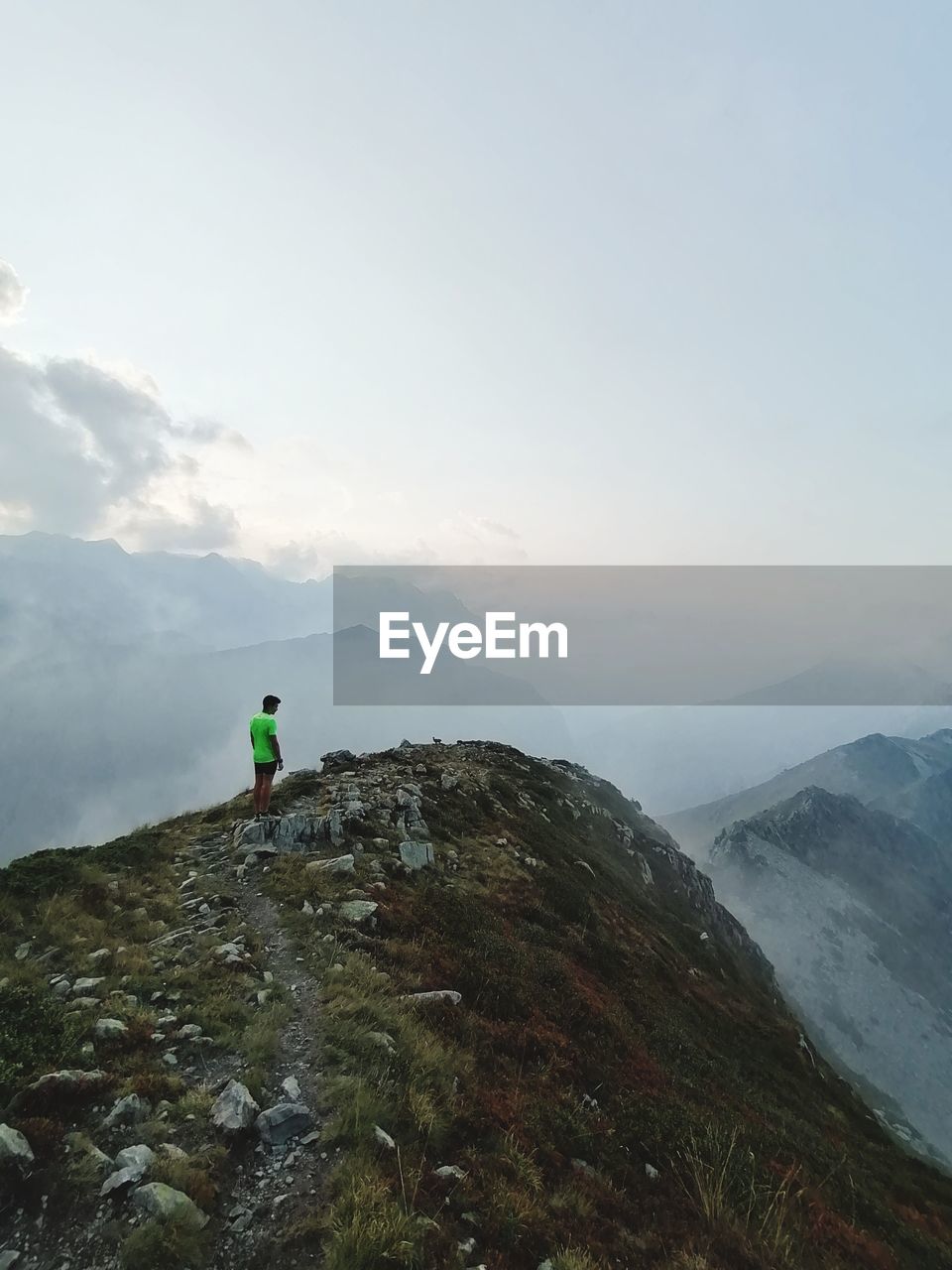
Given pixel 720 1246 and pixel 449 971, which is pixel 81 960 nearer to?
pixel 449 971

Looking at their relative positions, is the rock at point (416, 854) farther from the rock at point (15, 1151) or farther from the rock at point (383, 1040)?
the rock at point (15, 1151)

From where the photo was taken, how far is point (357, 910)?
1438 centimetres

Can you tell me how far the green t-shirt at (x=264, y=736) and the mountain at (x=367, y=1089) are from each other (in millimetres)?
2221

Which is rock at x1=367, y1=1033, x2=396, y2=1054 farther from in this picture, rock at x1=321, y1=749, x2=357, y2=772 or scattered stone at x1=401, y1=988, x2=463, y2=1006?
rock at x1=321, y1=749, x2=357, y2=772

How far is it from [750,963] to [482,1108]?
64032 millimetres

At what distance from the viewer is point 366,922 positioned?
45.7 ft

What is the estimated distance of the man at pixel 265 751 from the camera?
19.6m

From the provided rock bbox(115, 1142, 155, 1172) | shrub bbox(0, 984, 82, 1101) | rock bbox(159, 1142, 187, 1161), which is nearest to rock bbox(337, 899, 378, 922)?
shrub bbox(0, 984, 82, 1101)

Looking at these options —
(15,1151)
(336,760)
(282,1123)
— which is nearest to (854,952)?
(336,760)

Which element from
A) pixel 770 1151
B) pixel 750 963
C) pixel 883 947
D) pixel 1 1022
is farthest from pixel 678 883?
pixel 883 947

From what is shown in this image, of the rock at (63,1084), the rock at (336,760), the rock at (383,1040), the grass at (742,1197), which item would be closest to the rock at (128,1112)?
the rock at (63,1084)

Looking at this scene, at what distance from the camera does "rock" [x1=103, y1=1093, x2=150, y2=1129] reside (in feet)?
21.9

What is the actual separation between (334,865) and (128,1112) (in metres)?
10.3

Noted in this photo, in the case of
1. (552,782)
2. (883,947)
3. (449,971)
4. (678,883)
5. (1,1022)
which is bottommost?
(883,947)
